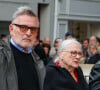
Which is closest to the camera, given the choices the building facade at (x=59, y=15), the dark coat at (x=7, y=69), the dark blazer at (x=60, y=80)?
the dark coat at (x=7, y=69)

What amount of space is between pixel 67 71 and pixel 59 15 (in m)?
13.6

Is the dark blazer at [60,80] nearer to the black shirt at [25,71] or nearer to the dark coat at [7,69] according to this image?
the black shirt at [25,71]

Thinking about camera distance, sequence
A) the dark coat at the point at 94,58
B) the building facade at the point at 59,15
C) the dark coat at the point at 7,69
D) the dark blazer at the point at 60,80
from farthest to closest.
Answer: the building facade at the point at 59,15 → the dark coat at the point at 94,58 → the dark blazer at the point at 60,80 → the dark coat at the point at 7,69

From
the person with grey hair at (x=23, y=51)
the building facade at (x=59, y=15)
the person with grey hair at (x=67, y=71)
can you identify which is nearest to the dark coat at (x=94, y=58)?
the person with grey hair at (x=67, y=71)

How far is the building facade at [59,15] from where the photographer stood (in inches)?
673

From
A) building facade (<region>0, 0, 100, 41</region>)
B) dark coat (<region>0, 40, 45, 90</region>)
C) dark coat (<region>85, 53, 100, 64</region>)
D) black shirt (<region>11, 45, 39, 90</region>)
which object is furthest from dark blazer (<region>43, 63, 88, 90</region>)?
building facade (<region>0, 0, 100, 41</region>)

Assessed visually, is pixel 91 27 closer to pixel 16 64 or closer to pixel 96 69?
pixel 96 69

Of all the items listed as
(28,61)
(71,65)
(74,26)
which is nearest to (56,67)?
(71,65)

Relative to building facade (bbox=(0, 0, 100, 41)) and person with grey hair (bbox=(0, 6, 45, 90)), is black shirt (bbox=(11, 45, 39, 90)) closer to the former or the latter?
person with grey hair (bbox=(0, 6, 45, 90))

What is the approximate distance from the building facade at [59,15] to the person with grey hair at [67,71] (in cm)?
1193

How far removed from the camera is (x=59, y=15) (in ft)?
60.3

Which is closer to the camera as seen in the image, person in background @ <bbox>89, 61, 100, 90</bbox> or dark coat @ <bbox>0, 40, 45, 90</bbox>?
dark coat @ <bbox>0, 40, 45, 90</bbox>

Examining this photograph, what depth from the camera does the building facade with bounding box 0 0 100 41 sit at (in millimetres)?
17094

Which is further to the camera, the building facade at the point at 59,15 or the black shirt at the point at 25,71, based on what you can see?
the building facade at the point at 59,15
